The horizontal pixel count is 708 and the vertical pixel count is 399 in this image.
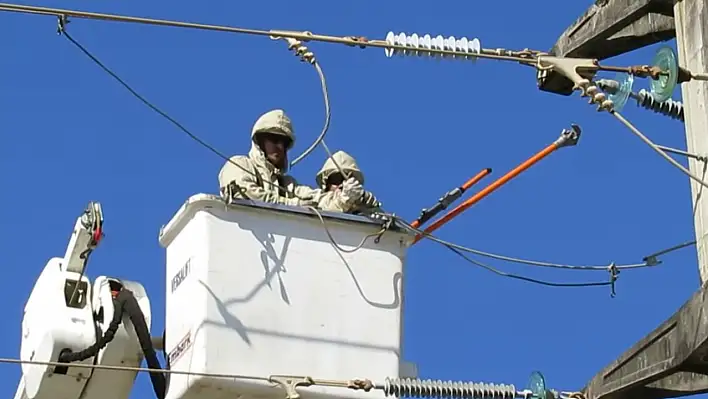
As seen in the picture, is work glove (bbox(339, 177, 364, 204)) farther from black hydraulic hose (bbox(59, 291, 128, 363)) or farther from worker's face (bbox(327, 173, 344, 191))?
black hydraulic hose (bbox(59, 291, 128, 363))

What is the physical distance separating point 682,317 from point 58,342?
11.6 ft

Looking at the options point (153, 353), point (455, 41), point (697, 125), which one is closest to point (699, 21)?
point (697, 125)

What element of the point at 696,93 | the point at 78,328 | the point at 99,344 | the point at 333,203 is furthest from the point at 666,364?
the point at 78,328

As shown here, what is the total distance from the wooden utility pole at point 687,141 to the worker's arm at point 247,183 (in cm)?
155

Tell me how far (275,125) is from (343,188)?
0.85 metres

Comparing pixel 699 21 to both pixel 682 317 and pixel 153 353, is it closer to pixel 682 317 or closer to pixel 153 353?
pixel 682 317

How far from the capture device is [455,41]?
9.74m

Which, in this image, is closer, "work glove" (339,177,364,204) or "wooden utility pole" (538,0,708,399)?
"wooden utility pole" (538,0,708,399)

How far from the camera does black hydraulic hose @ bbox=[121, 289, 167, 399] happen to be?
997cm

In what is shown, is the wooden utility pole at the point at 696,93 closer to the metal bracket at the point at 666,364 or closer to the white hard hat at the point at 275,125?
the metal bracket at the point at 666,364

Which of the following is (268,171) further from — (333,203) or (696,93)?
(696,93)

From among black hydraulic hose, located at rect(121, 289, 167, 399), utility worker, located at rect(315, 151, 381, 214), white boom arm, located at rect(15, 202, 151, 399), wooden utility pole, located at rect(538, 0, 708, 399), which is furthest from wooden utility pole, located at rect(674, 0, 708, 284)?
white boom arm, located at rect(15, 202, 151, 399)

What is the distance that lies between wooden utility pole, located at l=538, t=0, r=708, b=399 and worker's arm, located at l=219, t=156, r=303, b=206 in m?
1.55

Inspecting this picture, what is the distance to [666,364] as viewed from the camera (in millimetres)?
8734
